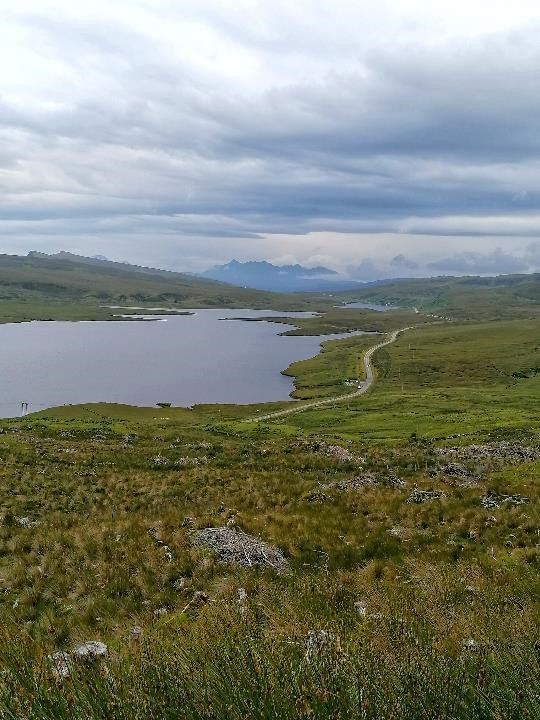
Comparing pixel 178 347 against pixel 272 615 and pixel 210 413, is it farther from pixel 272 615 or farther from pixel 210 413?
pixel 272 615

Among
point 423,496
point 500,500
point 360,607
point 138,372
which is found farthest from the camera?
point 138,372

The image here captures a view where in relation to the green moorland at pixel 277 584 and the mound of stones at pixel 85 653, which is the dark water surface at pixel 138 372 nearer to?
the green moorland at pixel 277 584

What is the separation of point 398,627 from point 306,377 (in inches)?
4784

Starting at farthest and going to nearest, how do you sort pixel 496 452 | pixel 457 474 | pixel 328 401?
pixel 328 401 < pixel 496 452 < pixel 457 474

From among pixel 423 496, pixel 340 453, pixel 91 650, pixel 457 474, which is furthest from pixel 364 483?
pixel 91 650

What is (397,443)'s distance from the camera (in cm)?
4638

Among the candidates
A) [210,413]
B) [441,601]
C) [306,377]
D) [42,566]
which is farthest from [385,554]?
[306,377]

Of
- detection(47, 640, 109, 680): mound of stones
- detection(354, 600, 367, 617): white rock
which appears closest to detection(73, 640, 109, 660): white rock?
detection(47, 640, 109, 680): mound of stones

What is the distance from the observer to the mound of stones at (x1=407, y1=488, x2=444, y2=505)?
67.0ft

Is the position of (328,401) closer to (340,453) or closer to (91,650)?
(340,453)

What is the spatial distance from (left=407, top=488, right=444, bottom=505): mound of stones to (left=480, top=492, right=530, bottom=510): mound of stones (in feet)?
5.74

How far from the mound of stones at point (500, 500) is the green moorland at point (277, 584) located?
0.60ft

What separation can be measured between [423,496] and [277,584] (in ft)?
39.2

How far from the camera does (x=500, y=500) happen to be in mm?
19422
